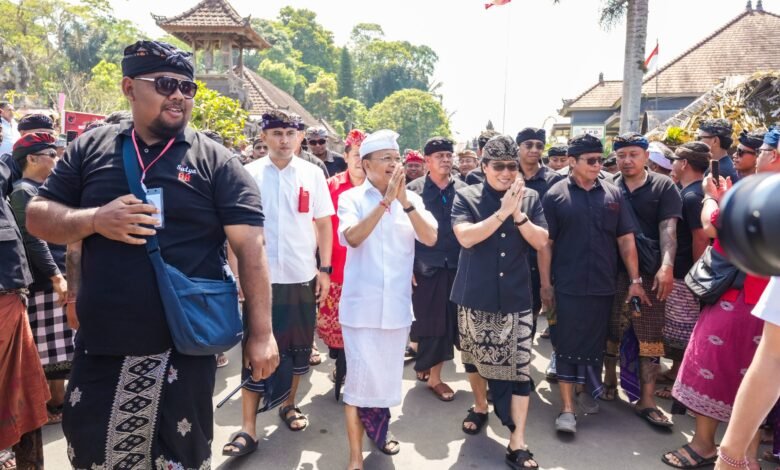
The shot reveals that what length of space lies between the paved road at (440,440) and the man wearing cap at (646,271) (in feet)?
0.96

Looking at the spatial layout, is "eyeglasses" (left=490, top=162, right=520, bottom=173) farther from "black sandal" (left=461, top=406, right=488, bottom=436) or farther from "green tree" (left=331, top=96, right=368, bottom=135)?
"green tree" (left=331, top=96, right=368, bottom=135)

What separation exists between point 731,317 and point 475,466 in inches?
71.6

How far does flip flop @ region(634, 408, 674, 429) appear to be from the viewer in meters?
3.84

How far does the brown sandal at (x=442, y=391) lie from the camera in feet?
14.5

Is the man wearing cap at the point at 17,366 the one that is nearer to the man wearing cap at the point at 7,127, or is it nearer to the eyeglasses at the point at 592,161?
the man wearing cap at the point at 7,127

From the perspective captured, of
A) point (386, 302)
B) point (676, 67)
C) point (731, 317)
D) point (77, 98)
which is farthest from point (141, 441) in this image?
→ point (77, 98)

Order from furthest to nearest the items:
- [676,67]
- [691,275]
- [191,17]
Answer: [676,67] < [191,17] < [691,275]

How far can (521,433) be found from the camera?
3.33 meters

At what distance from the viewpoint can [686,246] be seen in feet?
14.0

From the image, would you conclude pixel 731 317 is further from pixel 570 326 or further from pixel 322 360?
pixel 322 360

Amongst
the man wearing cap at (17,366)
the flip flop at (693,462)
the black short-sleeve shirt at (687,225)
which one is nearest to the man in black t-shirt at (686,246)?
the black short-sleeve shirt at (687,225)

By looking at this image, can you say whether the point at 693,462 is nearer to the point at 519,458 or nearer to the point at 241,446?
the point at 519,458

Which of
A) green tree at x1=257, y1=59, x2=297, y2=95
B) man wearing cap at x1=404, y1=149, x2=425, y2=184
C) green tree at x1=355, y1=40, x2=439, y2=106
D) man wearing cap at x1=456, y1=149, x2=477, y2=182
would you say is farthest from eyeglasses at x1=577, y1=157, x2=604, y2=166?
green tree at x1=355, y1=40, x2=439, y2=106

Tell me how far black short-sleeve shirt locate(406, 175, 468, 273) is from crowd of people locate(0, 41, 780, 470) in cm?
2
